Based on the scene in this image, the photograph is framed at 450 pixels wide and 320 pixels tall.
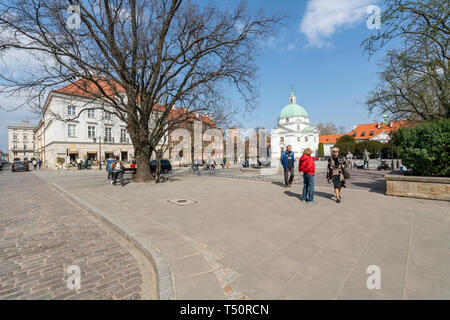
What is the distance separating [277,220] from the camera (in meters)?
4.88

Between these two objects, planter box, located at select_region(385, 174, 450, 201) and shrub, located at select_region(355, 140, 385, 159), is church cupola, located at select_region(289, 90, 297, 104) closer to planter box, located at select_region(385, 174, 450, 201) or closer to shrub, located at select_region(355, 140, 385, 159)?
shrub, located at select_region(355, 140, 385, 159)

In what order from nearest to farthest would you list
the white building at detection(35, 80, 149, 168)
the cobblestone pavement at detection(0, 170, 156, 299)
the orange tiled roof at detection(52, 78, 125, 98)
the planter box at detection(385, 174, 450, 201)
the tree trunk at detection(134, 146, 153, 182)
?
1. the cobblestone pavement at detection(0, 170, 156, 299)
2. the planter box at detection(385, 174, 450, 201)
3. the orange tiled roof at detection(52, 78, 125, 98)
4. the tree trunk at detection(134, 146, 153, 182)
5. the white building at detection(35, 80, 149, 168)

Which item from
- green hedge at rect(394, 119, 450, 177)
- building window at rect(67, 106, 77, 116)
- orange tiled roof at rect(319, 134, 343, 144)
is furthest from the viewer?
orange tiled roof at rect(319, 134, 343, 144)

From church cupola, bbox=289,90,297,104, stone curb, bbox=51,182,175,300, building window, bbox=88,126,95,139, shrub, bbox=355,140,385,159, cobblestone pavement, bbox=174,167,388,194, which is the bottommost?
stone curb, bbox=51,182,175,300

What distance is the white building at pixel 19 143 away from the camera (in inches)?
3327

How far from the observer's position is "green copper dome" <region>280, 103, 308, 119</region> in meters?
79.7

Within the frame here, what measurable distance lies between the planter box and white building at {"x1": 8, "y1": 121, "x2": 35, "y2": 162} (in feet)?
391

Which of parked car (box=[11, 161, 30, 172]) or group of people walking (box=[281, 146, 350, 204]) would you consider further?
parked car (box=[11, 161, 30, 172])

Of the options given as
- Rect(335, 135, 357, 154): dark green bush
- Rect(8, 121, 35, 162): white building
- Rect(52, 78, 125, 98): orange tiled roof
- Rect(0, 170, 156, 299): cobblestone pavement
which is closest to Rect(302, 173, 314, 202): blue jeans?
Rect(0, 170, 156, 299): cobblestone pavement

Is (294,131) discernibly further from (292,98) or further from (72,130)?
(72,130)

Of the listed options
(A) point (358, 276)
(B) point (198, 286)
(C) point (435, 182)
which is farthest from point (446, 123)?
(B) point (198, 286)

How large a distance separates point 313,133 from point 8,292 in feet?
284

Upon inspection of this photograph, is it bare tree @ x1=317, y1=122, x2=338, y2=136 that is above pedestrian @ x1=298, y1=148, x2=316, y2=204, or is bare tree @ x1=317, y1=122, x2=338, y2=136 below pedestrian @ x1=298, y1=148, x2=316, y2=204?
above
